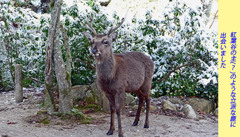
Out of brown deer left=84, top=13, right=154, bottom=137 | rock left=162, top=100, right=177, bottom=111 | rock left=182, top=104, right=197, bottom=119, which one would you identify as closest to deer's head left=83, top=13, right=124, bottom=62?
brown deer left=84, top=13, right=154, bottom=137

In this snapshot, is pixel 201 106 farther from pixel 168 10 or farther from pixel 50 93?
pixel 50 93

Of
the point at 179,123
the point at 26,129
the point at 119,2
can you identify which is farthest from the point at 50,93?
the point at 119,2

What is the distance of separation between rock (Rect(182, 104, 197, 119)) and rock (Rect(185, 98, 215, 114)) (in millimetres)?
553

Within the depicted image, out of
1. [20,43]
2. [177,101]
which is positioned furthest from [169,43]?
[20,43]

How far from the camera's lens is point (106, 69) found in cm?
472

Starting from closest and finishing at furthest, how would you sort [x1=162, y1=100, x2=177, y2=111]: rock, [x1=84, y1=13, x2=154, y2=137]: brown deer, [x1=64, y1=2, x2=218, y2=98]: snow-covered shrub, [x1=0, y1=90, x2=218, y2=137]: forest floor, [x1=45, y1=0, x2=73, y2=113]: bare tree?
[x1=84, y1=13, x2=154, y2=137]: brown deer < [x1=0, y1=90, x2=218, y2=137]: forest floor < [x1=45, y1=0, x2=73, y2=113]: bare tree < [x1=162, y1=100, x2=177, y2=111]: rock < [x1=64, y1=2, x2=218, y2=98]: snow-covered shrub

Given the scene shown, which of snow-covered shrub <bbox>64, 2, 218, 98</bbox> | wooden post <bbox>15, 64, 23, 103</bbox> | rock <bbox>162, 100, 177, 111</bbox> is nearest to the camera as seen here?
rock <bbox>162, 100, 177, 111</bbox>

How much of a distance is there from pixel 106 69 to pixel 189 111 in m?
2.98

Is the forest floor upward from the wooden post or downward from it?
downward

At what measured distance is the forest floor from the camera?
4.85 m

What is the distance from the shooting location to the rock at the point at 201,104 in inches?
279

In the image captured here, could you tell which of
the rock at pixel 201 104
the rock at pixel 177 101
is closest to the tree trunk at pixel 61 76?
the rock at pixel 177 101

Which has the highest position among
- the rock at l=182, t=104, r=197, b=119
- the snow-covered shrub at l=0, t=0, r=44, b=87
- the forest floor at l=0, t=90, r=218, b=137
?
the snow-covered shrub at l=0, t=0, r=44, b=87

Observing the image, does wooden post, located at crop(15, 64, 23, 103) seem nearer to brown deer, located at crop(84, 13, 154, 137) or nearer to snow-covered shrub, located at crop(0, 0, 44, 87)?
snow-covered shrub, located at crop(0, 0, 44, 87)
